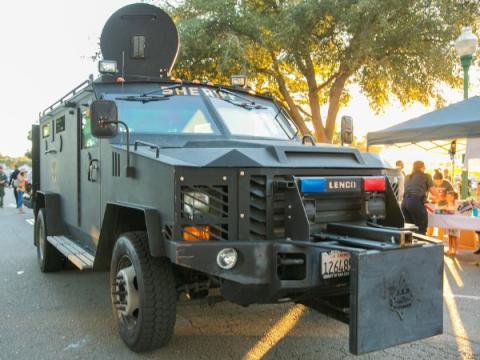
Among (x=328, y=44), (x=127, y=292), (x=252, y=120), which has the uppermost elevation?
(x=328, y=44)

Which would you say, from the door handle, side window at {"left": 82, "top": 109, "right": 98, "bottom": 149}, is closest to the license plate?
the door handle

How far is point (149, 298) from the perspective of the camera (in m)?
3.53

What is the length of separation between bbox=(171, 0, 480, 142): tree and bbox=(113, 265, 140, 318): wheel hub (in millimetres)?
10061

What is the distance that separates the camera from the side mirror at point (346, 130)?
18.5ft

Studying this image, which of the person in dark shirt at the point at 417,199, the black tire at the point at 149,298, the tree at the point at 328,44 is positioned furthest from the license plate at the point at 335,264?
the tree at the point at 328,44

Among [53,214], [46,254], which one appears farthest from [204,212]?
[46,254]

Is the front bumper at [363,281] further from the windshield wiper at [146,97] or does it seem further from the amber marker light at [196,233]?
the windshield wiper at [146,97]

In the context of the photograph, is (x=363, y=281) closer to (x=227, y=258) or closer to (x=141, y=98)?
(x=227, y=258)

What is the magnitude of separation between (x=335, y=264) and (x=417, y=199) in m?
5.87

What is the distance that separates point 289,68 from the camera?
15.2 m

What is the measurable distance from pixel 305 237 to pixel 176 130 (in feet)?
6.17

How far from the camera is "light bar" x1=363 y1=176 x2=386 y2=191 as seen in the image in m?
3.72

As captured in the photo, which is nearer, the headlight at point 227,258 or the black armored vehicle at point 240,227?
the black armored vehicle at point 240,227

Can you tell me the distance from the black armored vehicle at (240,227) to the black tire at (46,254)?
1.89 metres
